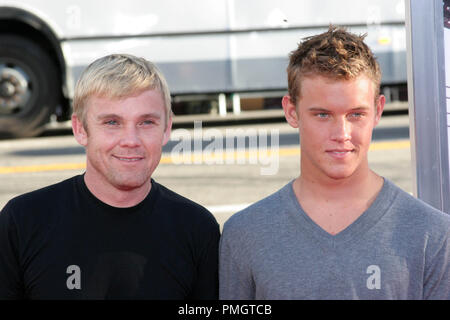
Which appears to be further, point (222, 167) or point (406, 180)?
point (222, 167)

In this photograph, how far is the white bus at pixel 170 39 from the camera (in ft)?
29.3

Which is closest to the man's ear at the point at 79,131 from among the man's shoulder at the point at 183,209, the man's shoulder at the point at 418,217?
the man's shoulder at the point at 183,209

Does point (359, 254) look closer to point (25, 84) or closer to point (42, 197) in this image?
point (42, 197)

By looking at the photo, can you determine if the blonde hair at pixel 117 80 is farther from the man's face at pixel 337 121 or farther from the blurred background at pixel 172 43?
the blurred background at pixel 172 43

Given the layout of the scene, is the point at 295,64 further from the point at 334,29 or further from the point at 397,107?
the point at 397,107

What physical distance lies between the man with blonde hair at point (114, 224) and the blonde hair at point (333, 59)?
1.53 ft

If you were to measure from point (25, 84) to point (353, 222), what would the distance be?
766 centimetres

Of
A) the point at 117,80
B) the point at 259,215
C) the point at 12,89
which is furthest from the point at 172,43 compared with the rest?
the point at 259,215

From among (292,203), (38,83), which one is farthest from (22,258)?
(38,83)

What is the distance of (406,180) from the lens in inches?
267

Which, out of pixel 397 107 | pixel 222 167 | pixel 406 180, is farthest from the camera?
pixel 397 107

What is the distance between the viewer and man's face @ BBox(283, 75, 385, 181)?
2.00m

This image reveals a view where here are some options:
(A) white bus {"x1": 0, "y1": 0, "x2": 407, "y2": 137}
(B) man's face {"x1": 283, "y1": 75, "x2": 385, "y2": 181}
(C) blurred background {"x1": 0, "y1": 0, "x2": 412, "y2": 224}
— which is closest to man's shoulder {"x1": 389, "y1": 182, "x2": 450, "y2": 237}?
(B) man's face {"x1": 283, "y1": 75, "x2": 385, "y2": 181}
